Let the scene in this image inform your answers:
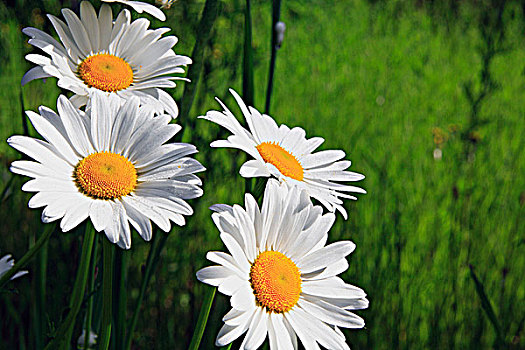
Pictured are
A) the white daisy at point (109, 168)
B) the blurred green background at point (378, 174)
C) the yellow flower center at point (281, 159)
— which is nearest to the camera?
the white daisy at point (109, 168)

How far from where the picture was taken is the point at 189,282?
1379 mm

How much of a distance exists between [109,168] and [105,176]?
0.01 meters

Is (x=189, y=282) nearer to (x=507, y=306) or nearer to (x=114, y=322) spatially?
(x=114, y=322)

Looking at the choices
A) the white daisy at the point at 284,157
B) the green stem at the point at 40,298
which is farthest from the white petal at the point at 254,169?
the green stem at the point at 40,298

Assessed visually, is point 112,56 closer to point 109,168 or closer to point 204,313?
point 109,168

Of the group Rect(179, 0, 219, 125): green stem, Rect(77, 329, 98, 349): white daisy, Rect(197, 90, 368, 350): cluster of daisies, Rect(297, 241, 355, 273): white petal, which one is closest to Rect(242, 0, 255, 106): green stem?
Rect(179, 0, 219, 125): green stem

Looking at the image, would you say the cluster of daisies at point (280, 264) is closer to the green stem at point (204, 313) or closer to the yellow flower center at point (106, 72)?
the green stem at point (204, 313)

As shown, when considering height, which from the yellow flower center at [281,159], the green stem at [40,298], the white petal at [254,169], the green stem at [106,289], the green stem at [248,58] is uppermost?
the green stem at [248,58]

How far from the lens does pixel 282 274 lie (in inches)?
21.7

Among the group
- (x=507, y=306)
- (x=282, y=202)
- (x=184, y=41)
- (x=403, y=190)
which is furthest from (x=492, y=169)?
(x=282, y=202)

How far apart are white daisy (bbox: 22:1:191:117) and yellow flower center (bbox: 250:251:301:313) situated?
0.22 metres

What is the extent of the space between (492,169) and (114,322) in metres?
1.68

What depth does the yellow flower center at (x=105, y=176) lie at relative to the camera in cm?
52

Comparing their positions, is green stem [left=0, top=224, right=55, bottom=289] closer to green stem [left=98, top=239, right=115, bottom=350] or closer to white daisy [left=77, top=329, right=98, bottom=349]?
green stem [left=98, top=239, right=115, bottom=350]
